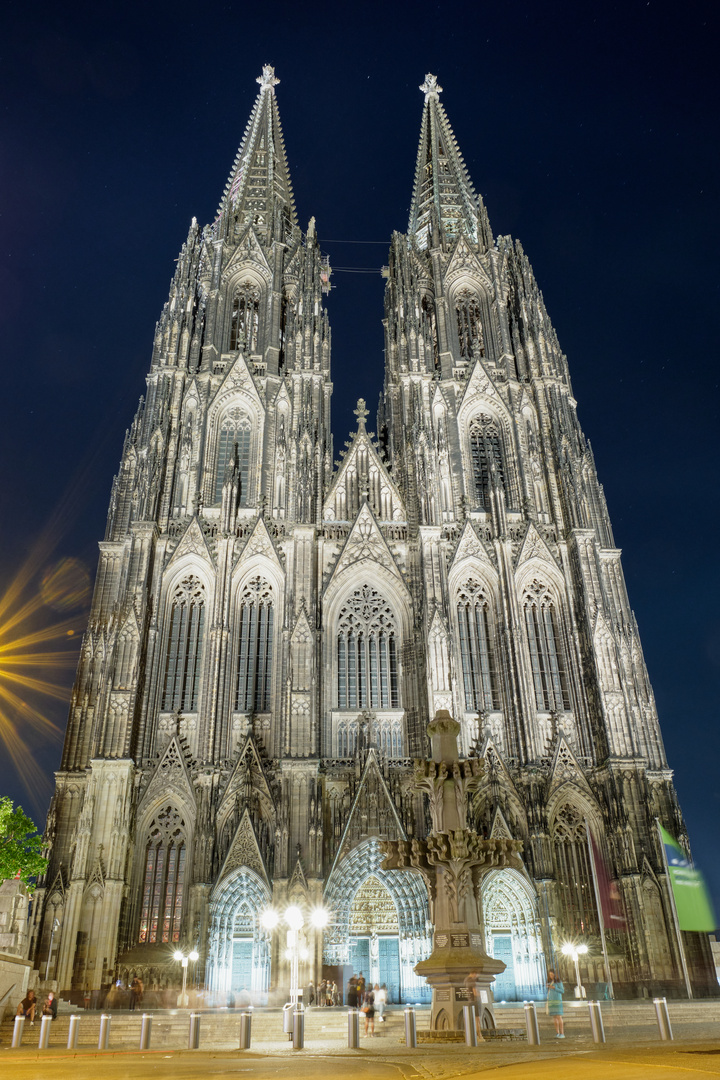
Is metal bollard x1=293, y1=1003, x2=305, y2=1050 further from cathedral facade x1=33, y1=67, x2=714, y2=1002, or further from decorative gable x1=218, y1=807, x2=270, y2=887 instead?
decorative gable x1=218, y1=807, x2=270, y2=887

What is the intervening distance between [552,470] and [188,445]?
16970mm

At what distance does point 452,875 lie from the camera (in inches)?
612

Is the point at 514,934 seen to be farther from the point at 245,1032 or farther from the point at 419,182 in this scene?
the point at 419,182

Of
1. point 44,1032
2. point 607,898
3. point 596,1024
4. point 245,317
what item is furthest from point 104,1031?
point 245,317

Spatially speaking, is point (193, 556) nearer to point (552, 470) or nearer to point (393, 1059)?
point (552, 470)

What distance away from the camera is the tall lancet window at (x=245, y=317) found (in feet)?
→ 135

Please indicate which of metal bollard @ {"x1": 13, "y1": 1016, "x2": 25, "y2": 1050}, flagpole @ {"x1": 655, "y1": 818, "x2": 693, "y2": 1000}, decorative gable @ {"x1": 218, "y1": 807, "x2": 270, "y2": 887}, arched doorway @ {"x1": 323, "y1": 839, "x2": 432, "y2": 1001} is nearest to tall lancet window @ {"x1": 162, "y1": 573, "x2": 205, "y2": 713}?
decorative gable @ {"x1": 218, "y1": 807, "x2": 270, "y2": 887}

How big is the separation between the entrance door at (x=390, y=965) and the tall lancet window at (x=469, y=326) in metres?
27.4

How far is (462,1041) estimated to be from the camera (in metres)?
13.7

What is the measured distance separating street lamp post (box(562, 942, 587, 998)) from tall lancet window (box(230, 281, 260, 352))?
3011 centimetres

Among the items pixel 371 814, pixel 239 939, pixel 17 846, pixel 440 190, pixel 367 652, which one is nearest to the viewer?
pixel 239 939

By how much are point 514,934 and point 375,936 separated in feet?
16.3

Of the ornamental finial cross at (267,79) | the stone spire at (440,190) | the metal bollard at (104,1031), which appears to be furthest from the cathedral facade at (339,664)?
the ornamental finial cross at (267,79)

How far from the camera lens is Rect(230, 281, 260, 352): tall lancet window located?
1620 inches
